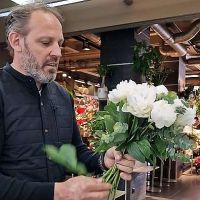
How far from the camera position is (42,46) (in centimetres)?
139

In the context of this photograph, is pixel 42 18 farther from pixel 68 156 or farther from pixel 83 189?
pixel 83 189

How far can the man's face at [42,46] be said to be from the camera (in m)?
1.38

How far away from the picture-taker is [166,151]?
1.19m

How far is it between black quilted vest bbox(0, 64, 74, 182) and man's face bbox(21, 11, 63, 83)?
0.22 feet

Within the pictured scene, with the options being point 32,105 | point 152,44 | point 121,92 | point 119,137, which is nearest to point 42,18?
point 32,105

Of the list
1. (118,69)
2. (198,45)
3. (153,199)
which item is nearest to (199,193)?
(153,199)

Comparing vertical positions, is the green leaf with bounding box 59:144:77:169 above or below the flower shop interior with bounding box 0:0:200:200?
below

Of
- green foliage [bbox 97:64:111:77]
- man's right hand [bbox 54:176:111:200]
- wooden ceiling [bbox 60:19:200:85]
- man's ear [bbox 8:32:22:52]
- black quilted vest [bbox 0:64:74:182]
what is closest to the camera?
man's right hand [bbox 54:176:111:200]

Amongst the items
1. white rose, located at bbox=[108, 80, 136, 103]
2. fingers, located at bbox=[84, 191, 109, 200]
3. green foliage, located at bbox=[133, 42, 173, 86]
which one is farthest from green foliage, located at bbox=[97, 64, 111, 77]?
fingers, located at bbox=[84, 191, 109, 200]

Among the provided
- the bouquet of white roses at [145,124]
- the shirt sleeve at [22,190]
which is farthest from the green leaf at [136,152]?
the shirt sleeve at [22,190]

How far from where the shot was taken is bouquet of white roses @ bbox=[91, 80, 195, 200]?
1131 millimetres

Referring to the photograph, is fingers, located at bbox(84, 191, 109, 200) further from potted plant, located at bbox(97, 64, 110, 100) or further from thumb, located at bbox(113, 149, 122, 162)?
potted plant, located at bbox(97, 64, 110, 100)

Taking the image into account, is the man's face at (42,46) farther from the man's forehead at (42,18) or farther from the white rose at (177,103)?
the white rose at (177,103)

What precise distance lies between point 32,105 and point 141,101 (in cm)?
52
